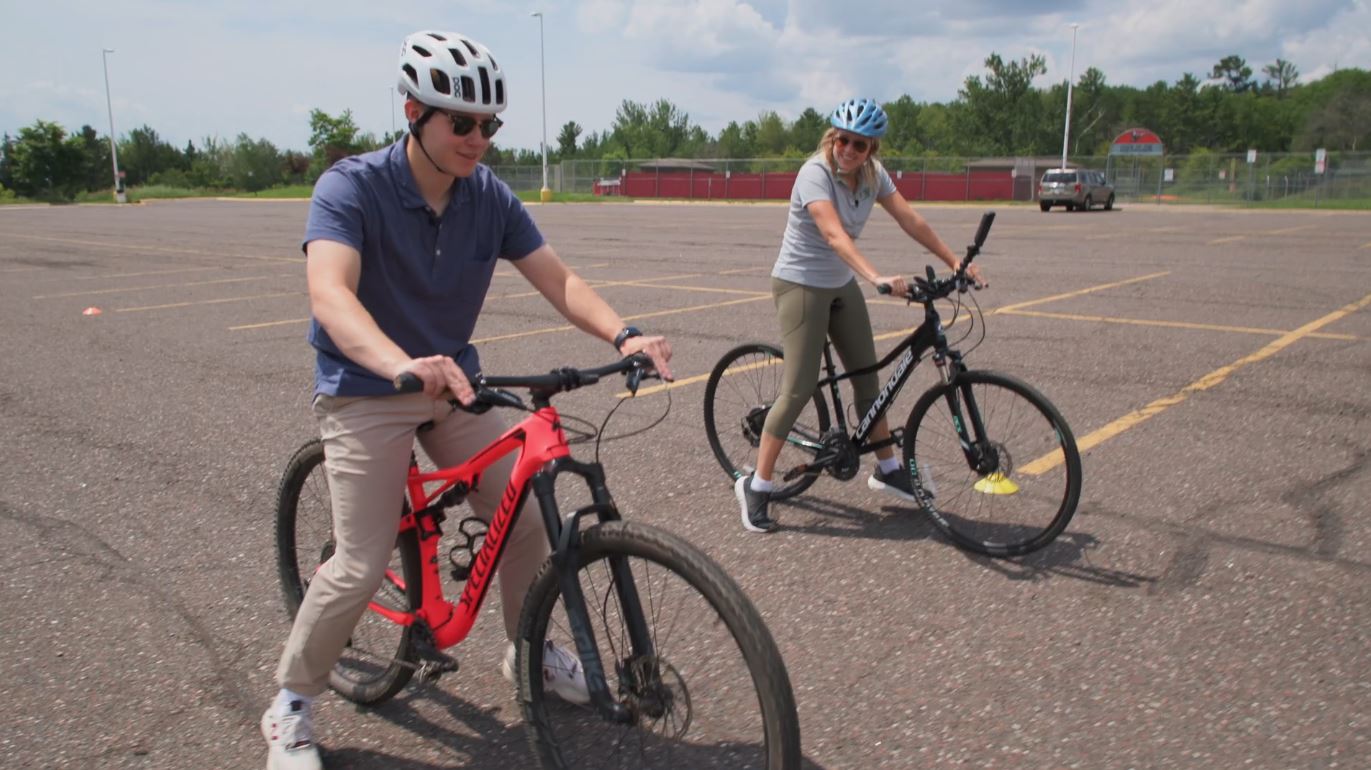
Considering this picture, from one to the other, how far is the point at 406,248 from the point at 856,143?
2.51m

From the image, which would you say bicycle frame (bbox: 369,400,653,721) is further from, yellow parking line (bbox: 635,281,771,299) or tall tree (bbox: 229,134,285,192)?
tall tree (bbox: 229,134,285,192)

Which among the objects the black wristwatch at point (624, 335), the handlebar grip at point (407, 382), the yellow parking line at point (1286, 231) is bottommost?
the yellow parking line at point (1286, 231)

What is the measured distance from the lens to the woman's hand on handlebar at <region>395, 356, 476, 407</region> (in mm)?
2338

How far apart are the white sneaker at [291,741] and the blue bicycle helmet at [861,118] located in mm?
3160

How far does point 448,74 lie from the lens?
8.52 ft

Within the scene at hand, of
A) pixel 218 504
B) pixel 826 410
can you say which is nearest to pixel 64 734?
pixel 218 504

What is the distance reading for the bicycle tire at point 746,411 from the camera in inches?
215

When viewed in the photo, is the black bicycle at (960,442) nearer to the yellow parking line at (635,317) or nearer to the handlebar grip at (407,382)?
the handlebar grip at (407,382)

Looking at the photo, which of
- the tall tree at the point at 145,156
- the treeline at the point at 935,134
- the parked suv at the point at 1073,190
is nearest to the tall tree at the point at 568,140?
the treeline at the point at 935,134

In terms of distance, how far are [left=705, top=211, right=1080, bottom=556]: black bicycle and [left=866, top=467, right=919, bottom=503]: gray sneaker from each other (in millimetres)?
154

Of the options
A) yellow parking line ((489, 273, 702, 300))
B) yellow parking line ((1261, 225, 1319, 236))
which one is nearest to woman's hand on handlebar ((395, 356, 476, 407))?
yellow parking line ((489, 273, 702, 300))

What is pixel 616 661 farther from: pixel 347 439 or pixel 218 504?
pixel 218 504

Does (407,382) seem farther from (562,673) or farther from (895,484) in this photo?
(895,484)

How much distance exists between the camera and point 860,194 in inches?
195
